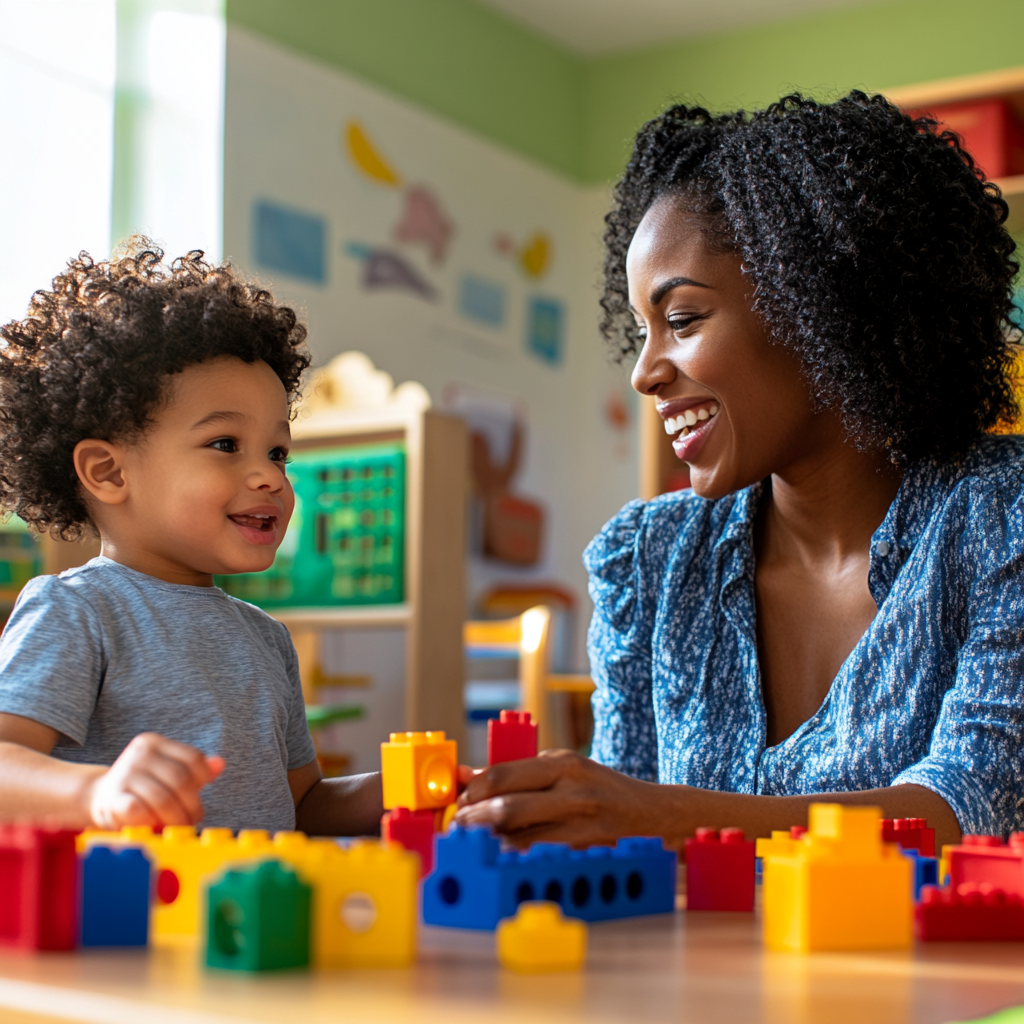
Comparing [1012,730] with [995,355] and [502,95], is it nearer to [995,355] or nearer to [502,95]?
[995,355]

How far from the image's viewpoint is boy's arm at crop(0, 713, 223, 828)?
0.57 metres

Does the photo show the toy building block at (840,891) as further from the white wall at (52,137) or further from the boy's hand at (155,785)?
the white wall at (52,137)

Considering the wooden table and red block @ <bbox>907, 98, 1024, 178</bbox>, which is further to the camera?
red block @ <bbox>907, 98, 1024, 178</bbox>

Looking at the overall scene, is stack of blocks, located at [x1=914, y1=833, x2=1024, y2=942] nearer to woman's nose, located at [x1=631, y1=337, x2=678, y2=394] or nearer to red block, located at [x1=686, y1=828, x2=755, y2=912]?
red block, located at [x1=686, y1=828, x2=755, y2=912]

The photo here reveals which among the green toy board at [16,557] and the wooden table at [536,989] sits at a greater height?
the green toy board at [16,557]

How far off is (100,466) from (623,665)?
1.93ft

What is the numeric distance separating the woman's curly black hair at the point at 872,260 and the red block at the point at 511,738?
556mm

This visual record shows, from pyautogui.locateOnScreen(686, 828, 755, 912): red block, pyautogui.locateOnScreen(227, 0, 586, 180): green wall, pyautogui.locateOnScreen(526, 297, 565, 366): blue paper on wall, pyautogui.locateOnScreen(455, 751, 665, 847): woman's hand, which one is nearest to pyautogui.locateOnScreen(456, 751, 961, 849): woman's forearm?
pyautogui.locateOnScreen(455, 751, 665, 847): woman's hand

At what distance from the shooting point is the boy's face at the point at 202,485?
955 millimetres

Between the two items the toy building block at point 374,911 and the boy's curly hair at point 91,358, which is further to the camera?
the boy's curly hair at point 91,358

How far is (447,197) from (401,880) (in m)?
3.87

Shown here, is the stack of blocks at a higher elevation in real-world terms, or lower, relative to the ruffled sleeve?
lower

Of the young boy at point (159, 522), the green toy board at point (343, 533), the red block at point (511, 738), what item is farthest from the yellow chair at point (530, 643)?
the red block at point (511, 738)

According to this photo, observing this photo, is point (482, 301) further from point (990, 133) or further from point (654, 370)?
point (654, 370)
